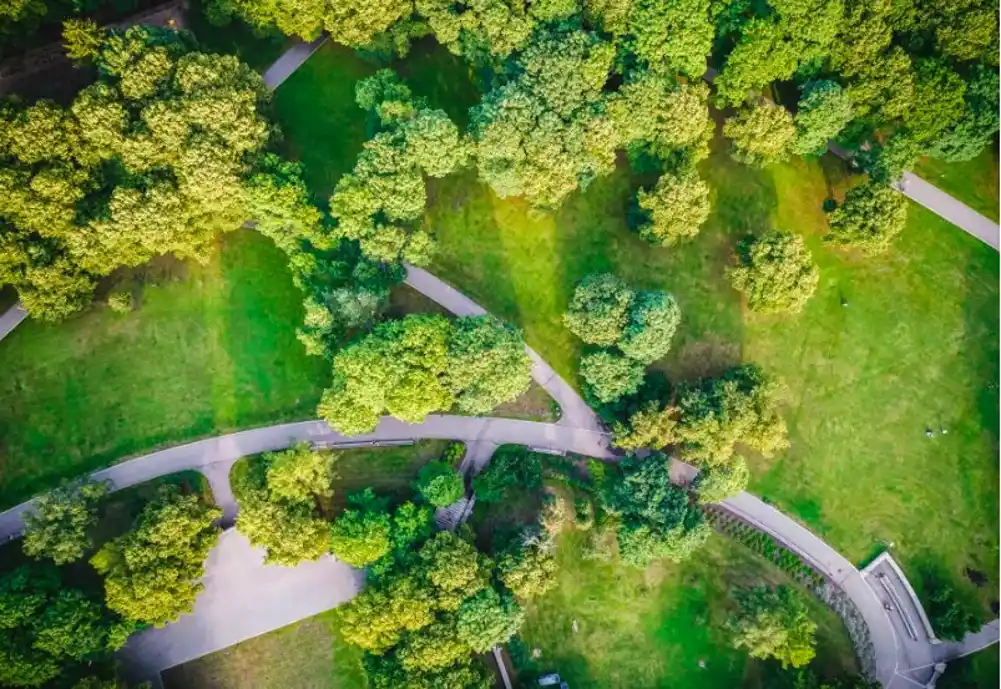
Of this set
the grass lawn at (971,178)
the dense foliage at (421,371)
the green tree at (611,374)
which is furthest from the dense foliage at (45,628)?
the grass lawn at (971,178)

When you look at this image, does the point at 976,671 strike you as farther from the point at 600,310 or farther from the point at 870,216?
the point at 600,310

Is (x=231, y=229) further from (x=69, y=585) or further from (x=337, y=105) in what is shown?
(x=69, y=585)

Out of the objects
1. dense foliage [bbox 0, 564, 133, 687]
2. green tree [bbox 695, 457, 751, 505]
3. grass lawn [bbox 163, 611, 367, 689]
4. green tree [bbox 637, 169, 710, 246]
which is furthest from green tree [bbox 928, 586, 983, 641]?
dense foliage [bbox 0, 564, 133, 687]

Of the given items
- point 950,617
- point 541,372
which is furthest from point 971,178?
point 541,372

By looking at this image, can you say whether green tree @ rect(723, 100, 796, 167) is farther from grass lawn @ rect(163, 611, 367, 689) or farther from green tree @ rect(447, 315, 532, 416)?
grass lawn @ rect(163, 611, 367, 689)

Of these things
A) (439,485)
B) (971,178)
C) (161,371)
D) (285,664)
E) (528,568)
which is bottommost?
(528,568)

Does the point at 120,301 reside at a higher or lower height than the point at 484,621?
higher
